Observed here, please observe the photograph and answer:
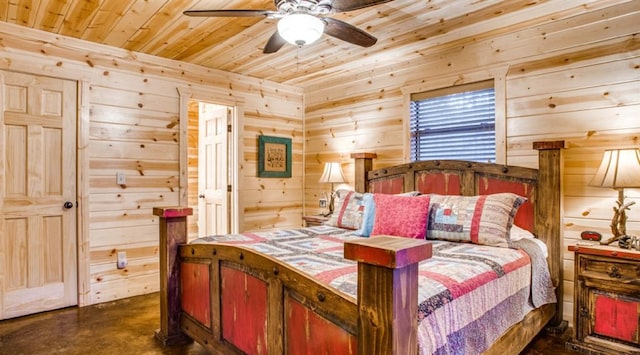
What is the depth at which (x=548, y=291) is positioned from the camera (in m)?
2.55

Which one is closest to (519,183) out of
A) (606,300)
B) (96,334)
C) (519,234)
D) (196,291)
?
(519,234)

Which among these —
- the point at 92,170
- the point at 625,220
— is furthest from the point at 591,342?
the point at 92,170

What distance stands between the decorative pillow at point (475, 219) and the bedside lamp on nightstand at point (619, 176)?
1.67 feet

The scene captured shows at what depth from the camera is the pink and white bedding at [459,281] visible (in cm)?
151

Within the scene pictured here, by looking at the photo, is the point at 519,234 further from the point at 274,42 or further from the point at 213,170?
the point at 213,170

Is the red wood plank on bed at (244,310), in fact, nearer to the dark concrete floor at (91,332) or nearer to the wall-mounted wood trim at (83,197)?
the dark concrete floor at (91,332)

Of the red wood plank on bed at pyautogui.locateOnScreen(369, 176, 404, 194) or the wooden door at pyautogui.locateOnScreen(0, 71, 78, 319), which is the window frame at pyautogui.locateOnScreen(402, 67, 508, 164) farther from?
the wooden door at pyautogui.locateOnScreen(0, 71, 78, 319)

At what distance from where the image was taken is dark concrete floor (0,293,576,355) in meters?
2.51

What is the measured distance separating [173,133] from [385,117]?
2291 mm

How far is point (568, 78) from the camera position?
2855 millimetres

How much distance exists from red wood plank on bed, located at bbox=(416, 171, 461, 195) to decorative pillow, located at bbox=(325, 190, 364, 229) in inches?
23.2

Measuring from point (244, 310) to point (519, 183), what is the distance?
2.31 metres

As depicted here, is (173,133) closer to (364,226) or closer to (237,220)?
(237,220)

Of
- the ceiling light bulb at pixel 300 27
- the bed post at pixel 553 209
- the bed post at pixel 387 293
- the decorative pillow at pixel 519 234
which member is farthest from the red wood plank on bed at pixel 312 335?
the bed post at pixel 553 209
